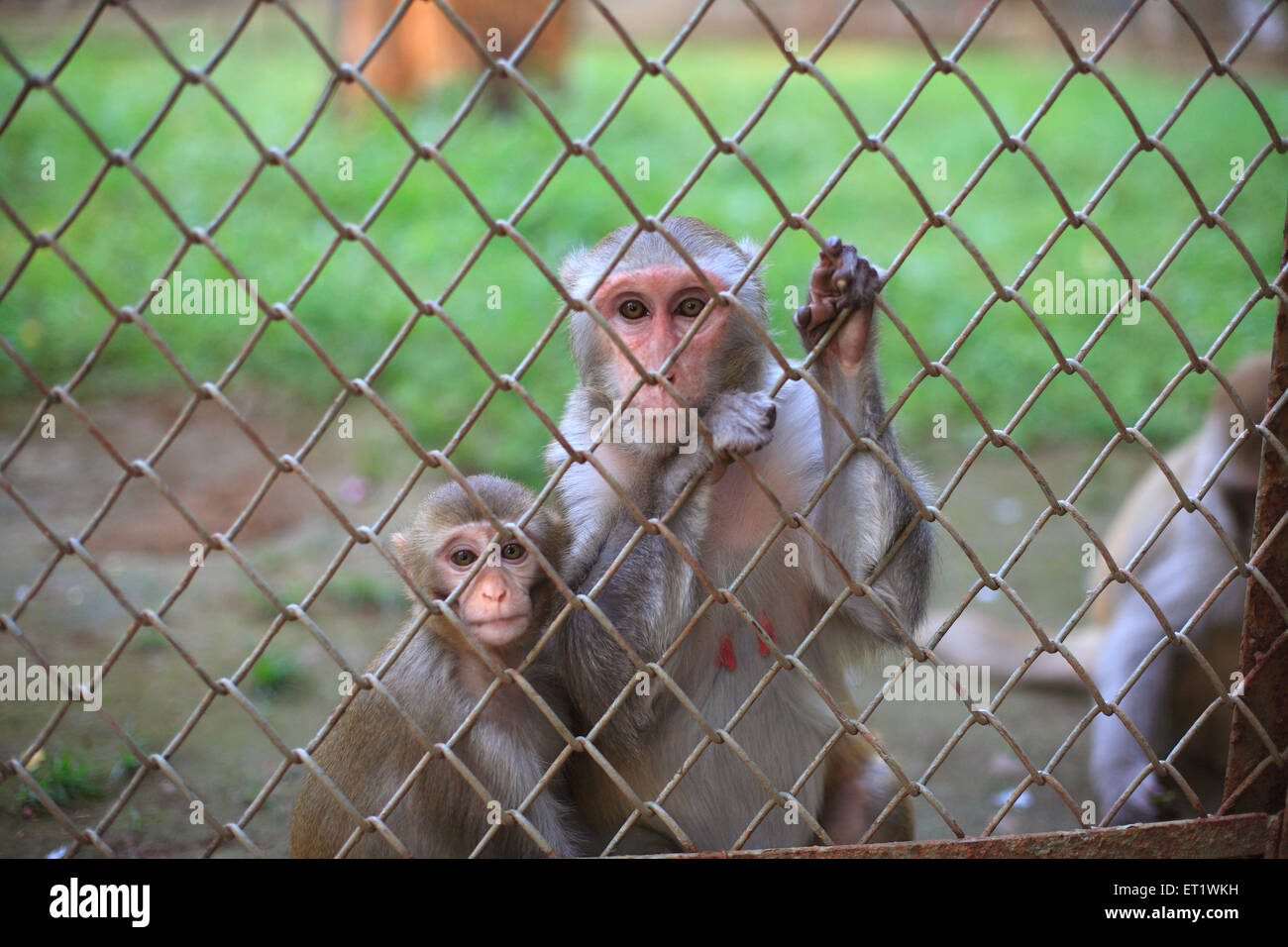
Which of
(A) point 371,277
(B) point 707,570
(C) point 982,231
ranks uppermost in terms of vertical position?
(C) point 982,231

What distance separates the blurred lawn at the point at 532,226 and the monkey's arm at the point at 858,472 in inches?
80.7

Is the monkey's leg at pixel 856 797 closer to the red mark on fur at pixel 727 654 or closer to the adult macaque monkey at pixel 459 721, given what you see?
the red mark on fur at pixel 727 654

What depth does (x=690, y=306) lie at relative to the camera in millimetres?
3117

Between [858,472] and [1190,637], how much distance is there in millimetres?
1998

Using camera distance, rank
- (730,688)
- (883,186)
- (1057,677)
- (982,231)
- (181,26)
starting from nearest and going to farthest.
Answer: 1. (730,688)
2. (1057,677)
3. (982,231)
4. (883,186)
5. (181,26)

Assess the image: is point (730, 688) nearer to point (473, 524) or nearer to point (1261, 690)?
point (473, 524)

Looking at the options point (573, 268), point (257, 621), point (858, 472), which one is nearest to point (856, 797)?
point (858, 472)

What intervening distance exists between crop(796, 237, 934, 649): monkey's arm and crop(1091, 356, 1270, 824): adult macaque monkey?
148 centimetres

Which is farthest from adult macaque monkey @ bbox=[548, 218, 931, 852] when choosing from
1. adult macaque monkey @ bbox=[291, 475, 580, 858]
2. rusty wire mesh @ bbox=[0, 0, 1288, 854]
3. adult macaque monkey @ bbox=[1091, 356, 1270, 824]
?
adult macaque monkey @ bbox=[1091, 356, 1270, 824]

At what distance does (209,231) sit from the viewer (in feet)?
7.95

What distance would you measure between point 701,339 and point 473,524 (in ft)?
2.57

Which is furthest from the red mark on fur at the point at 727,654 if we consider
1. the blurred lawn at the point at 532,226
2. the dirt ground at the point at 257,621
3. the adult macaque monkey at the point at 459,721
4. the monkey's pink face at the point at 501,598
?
the blurred lawn at the point at 532,226

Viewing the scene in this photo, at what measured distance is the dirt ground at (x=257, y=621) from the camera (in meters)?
3.96
